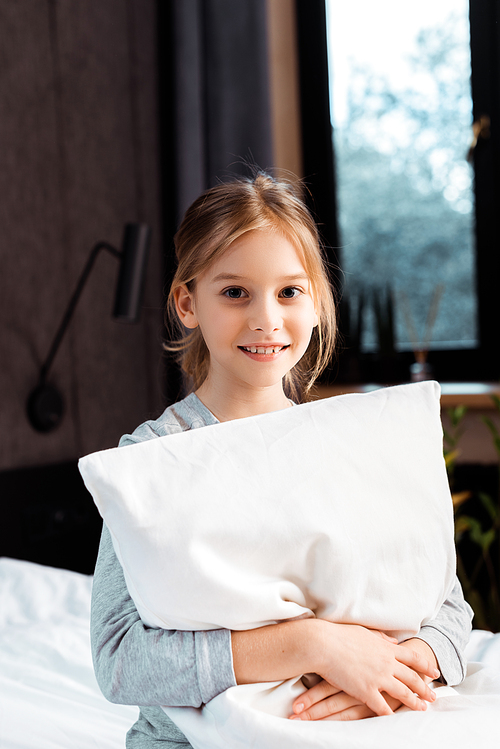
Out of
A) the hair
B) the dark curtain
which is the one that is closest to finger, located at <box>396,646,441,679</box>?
the hair

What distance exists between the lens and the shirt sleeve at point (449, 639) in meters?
0.70

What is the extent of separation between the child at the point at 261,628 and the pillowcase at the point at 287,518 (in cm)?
3

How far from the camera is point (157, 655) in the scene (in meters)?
0.61

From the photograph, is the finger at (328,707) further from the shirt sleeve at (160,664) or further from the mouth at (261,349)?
the mouth at (261,349)

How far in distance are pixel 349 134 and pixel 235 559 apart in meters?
2.00

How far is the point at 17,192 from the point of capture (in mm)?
1831

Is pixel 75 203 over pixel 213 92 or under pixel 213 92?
under

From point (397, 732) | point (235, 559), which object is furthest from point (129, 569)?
point (397, 732)

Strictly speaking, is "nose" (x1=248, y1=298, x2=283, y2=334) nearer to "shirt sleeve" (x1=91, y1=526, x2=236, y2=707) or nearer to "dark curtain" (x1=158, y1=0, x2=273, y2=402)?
"shirt sleeve" (x1=91, y1=526, x2=236, y2=707)

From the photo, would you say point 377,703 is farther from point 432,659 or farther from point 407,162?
point 407,162

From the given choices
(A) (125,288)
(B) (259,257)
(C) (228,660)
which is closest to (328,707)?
(C) (228,660)

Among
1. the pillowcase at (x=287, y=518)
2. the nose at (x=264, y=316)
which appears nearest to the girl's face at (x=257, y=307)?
the nose at (x=264, y=316)

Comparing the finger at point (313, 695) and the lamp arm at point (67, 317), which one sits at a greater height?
the lamp arm at point (67, 317)

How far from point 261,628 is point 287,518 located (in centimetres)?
11
